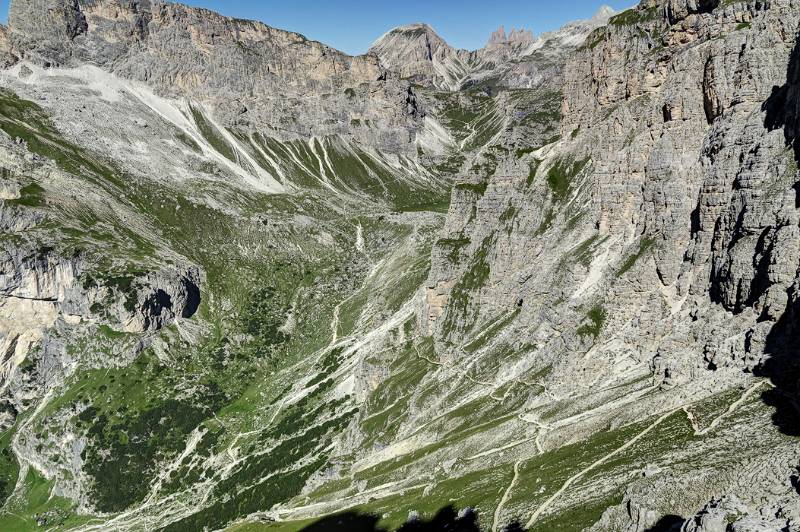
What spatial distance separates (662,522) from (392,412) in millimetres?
101682

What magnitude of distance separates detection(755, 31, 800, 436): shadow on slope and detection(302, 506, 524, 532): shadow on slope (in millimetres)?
33273

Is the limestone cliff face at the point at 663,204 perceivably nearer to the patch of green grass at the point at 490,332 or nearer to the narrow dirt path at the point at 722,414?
the patch of green grass at the point at 490,332

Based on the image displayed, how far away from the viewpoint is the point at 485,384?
132 meters

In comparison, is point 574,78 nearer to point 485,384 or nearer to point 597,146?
point 597,146

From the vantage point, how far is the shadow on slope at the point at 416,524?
2835 inches

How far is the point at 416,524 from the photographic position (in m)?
82.3

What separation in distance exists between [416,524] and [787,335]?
58.6 meters

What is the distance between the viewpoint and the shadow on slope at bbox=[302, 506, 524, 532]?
72.0 metres

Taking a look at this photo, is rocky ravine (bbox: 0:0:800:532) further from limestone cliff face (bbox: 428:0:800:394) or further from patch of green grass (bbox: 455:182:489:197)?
patch of green grass (bbox: 455:182:489:197)

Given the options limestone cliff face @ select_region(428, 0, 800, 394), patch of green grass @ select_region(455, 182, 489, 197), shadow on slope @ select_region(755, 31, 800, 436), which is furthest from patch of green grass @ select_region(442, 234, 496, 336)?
shadow on slope @ select_region(755, 31, 800, 436)

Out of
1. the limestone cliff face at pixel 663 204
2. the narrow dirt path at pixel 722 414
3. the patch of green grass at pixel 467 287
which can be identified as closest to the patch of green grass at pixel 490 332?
the limestone cliff face at pixel 663 204

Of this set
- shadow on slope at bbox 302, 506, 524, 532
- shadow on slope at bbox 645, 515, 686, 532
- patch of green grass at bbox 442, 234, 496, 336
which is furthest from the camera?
patch of green grass at bbox 442, 234, 496, 336

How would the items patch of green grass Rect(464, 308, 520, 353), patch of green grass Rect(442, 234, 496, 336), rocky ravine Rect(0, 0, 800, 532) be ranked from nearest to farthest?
1. rocky ravine Rect(0, 0, 800, 532)
2. patch of green grass Rect(464, 308, 520, 353)
3. patch of green grass Rect(442, 234, 496, 336)

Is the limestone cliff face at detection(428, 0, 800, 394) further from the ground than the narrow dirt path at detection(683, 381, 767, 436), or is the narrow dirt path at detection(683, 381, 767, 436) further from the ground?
the limestone cliff face at detection(428, 0, 800, 394)
